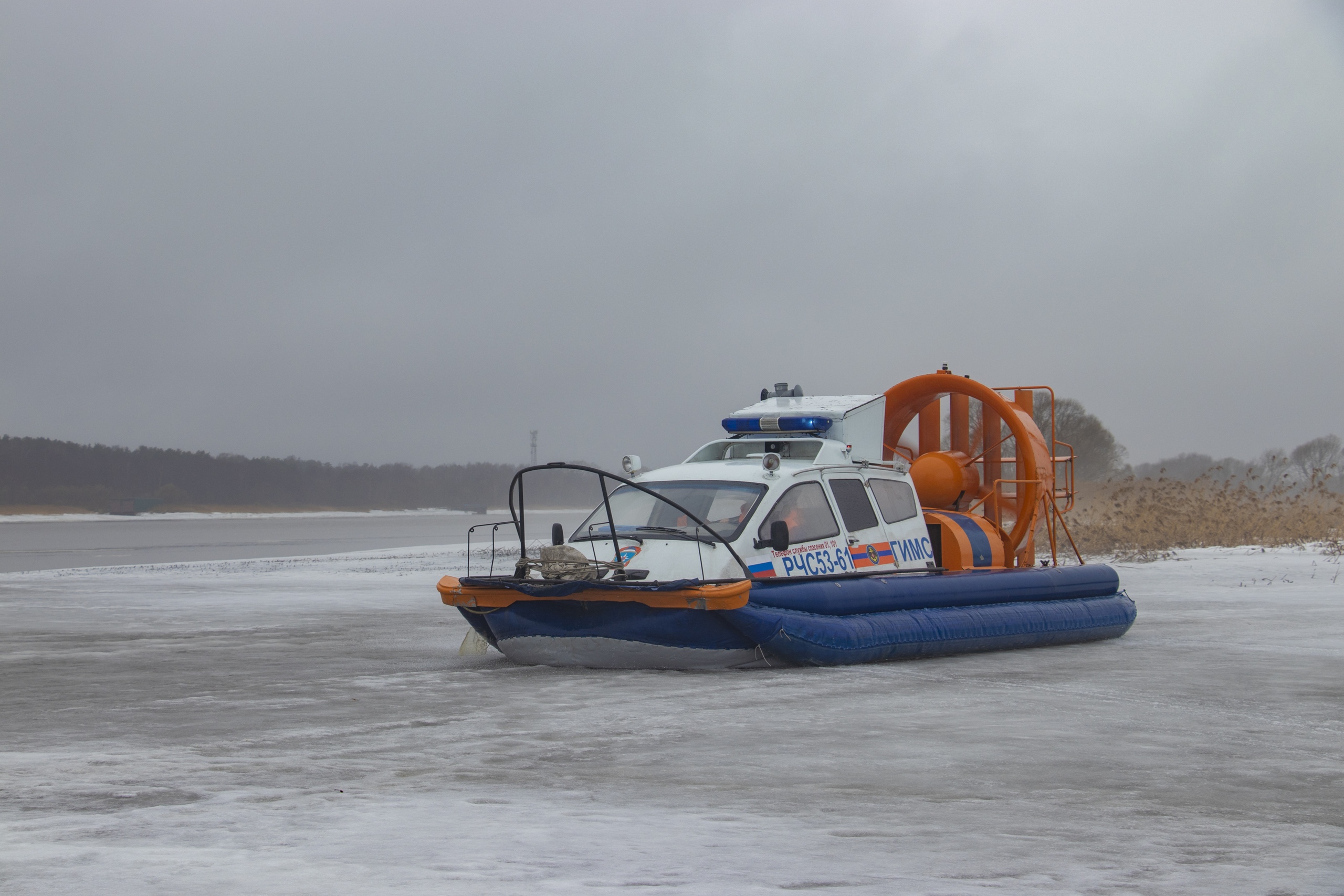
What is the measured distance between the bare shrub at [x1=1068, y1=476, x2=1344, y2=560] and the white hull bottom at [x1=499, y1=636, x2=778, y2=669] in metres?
16.2

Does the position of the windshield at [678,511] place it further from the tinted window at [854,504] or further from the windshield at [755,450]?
the tinted window at [854,504]

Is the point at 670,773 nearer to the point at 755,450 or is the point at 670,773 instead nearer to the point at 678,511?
the point at 678,511

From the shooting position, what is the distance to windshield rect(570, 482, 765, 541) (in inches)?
423

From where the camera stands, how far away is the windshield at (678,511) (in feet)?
35.3

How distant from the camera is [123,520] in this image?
105 meters

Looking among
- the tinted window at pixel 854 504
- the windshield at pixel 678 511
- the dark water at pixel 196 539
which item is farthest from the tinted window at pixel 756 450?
the dark water at pixel 196 539

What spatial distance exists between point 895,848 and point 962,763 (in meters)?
1.73

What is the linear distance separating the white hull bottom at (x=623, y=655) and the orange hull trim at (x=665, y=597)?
336 mm

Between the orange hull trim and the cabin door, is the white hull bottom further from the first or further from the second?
the cabin door

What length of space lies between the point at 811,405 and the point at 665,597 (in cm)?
337

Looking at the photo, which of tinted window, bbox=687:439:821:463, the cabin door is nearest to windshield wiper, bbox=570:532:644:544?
tinted window, bbox=687:439:821:463

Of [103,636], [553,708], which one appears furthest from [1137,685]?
[103,636]

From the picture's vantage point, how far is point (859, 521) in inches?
459

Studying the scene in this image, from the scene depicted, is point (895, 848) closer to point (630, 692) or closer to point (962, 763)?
point (962, 763)
